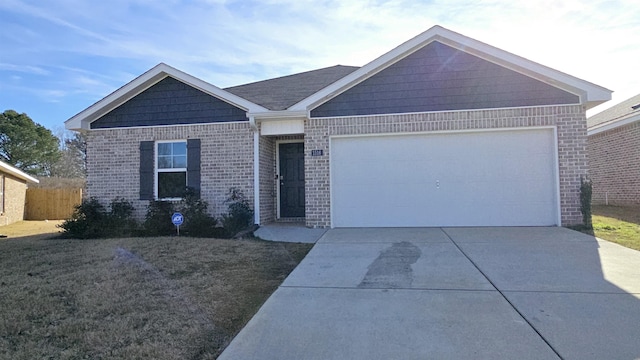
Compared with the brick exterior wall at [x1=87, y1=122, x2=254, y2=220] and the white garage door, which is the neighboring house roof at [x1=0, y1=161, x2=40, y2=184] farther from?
the white garage door

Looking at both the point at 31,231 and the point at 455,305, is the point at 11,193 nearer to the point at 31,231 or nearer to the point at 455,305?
the point at 31,231

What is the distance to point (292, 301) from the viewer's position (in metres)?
4.20

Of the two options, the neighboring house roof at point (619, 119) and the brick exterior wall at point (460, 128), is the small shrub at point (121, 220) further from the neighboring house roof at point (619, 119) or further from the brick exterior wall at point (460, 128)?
the neighboring house roof at point (619, 119)

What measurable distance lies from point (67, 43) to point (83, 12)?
1.97 meters

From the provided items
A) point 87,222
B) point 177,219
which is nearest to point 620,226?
point 177,219

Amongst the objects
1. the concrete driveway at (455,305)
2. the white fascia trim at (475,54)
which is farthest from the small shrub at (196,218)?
the concrete driveway at (455,305)

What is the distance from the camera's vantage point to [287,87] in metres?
12.1

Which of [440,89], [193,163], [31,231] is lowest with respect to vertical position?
[31,231]

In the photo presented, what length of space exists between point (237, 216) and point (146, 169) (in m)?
3.03

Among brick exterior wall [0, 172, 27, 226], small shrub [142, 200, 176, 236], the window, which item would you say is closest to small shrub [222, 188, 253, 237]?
small shrub [142, 200, 176, 236]

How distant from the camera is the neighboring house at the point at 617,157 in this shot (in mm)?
12508

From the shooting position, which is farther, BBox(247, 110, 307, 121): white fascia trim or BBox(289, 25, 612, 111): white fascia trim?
BBox(247, 110, 307, 121): white fascia trim

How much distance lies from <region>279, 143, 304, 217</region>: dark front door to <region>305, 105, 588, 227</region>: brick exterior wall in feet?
4.61

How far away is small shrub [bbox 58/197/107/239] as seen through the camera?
9273 mm
